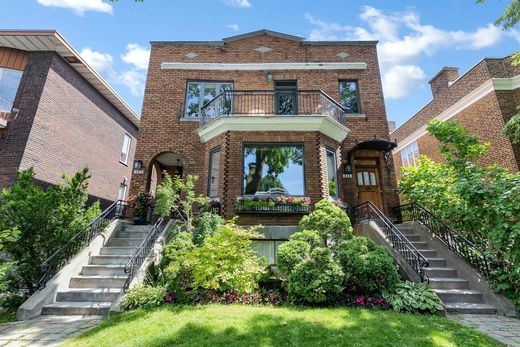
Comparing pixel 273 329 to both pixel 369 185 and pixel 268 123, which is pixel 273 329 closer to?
pixel 268 123

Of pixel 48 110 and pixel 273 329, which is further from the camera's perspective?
pixel 48 110

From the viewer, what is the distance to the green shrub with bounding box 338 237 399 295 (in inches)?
221

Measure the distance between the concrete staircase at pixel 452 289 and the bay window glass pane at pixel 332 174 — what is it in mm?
3250

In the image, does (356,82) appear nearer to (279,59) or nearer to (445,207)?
(279,59)

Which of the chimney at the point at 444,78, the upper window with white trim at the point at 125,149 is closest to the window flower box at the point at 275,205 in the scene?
the upper window with white trim at the point at 125,149

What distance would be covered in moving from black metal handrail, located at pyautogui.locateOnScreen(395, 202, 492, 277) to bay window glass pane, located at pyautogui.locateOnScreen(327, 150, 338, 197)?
2635 millimetres

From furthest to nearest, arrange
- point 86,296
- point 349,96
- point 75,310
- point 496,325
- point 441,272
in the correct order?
1. point 349,96
2. point 441,272
3. point 86,296
4. point 75,310
5. point 496,325

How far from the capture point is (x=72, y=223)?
6691mm

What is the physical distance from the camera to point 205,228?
23.9 ft

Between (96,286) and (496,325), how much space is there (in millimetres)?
8246

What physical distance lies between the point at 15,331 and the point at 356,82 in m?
13.2

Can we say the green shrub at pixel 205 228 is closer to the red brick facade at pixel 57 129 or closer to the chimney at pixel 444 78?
the red brick facade at pixel 57 129

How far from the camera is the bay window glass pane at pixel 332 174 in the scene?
370 inches

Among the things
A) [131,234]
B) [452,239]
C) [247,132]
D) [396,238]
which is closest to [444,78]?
[452,239]
